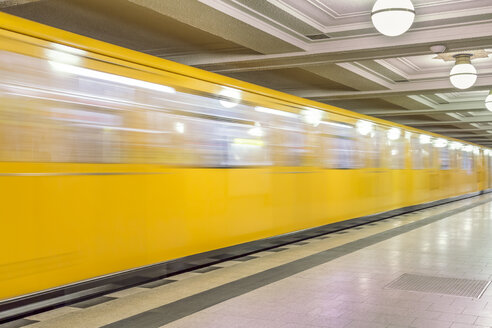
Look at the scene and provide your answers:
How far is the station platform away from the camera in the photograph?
4297mm

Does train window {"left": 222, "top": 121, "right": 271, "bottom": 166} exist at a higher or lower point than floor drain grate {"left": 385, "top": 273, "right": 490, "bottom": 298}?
higher

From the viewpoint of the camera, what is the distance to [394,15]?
6.18m

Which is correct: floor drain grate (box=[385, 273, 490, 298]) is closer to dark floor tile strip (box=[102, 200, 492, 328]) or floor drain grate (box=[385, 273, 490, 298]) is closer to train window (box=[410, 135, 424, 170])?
dark floor tile strip (box=[102, 200, 492, 328])

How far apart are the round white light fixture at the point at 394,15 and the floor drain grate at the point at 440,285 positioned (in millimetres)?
2999

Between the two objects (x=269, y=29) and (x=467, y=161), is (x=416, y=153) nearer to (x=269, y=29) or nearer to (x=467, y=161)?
(x=467, y=161)

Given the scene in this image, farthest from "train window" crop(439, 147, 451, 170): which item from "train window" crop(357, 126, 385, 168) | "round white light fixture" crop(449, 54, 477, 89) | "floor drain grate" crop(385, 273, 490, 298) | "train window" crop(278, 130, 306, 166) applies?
"floor drain grate" crop(385, 273, 490, 298)

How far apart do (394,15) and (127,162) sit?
3.62 meters

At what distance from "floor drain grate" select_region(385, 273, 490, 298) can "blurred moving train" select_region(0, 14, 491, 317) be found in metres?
2.38

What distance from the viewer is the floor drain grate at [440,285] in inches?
207

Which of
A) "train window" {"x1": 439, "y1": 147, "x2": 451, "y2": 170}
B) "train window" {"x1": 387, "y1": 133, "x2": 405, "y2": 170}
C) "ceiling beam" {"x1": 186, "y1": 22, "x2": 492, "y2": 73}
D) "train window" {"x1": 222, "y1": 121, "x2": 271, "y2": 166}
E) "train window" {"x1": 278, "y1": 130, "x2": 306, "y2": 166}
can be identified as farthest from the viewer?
"train window" {"x1": 439, "y1": 147, "x2": 451, "y2": 170}

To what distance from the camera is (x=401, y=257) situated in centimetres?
725

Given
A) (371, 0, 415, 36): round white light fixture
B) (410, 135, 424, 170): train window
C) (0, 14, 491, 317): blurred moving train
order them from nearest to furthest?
(0, 14, 491, 317): blurred moving train < (371, 0, 415, 36): round white light fixture < (410, 135, 424, 170): train window

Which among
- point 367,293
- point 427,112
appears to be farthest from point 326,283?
point 427,112

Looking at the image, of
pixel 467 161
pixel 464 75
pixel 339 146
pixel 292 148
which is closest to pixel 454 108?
pixel 467 161
